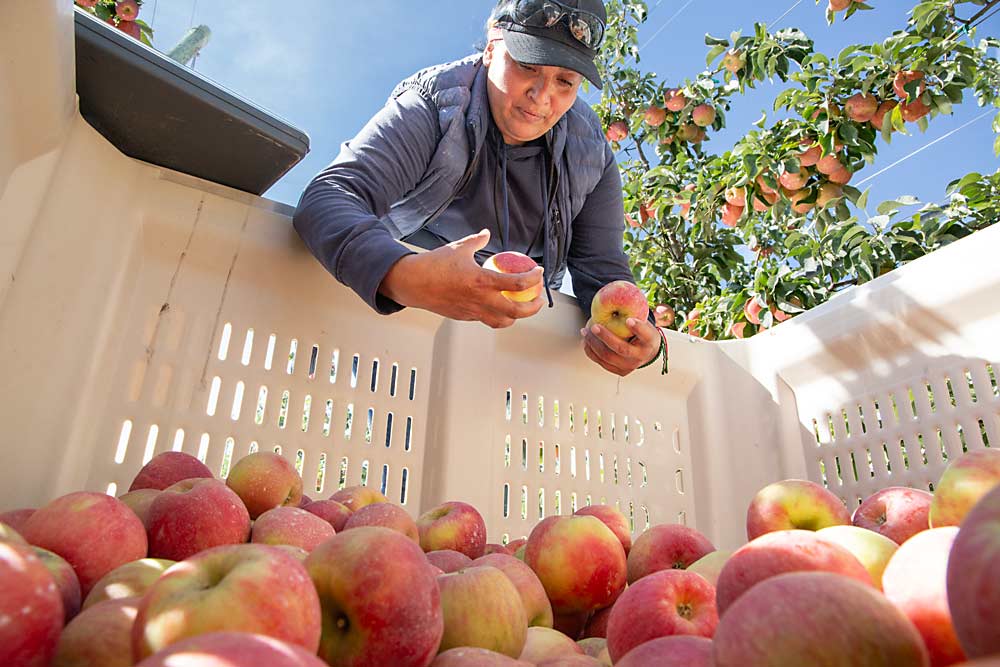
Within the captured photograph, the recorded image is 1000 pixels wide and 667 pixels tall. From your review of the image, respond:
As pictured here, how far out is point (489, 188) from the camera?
Result: 2.14 m

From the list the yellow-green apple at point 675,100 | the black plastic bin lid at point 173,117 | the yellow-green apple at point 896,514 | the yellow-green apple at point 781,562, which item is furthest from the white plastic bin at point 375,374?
→ the yellow-green apple at point 675,100

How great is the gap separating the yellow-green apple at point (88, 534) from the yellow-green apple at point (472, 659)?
0.44 meters

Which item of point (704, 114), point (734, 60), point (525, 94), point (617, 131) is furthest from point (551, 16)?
point (617, 131)

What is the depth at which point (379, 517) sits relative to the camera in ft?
3.75

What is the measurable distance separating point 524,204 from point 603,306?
49 centimetres

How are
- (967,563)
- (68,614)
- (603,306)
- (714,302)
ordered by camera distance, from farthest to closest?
(714,302), (603,306), (68,614), (967,563)

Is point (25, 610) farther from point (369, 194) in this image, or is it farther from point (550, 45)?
point (550, 45)

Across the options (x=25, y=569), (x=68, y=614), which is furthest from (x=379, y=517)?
(x=25, y=569)

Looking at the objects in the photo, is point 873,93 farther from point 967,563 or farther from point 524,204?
point 967,563

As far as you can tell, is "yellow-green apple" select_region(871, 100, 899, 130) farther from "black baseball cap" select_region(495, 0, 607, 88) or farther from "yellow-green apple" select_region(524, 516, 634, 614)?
"yellow-green apple" select_region(524, 516, 634, 614)

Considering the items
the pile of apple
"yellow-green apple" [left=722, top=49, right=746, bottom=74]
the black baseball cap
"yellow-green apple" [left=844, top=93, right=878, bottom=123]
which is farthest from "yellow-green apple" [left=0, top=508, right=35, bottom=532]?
"yellow-green apple" [left=722, top=49, right=746, bottom=74]

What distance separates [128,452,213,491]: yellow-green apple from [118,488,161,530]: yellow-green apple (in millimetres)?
57

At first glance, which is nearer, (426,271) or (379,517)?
(379,517)

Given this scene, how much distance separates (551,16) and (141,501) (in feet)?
5.04
